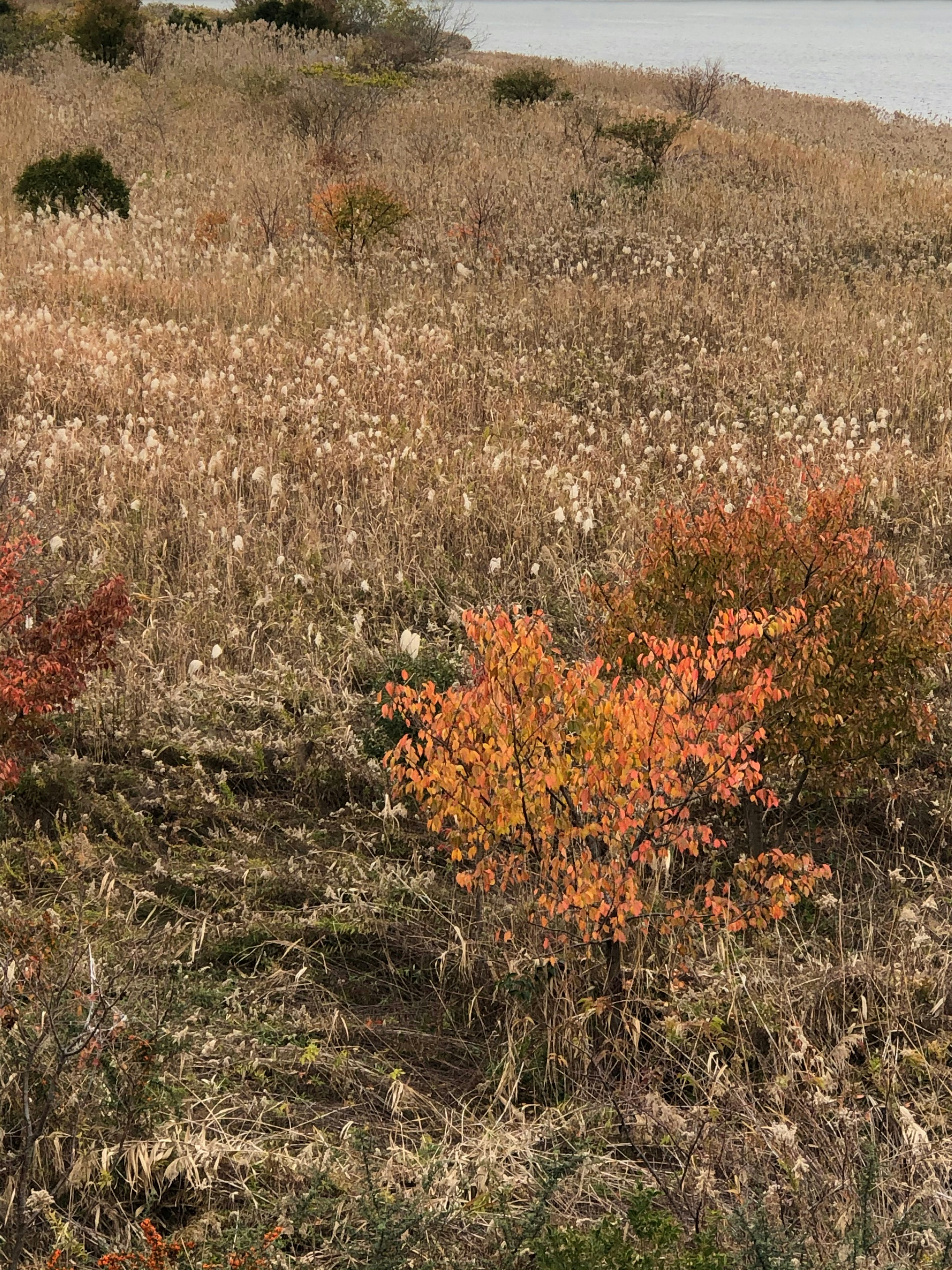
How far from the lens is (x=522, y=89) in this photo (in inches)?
846

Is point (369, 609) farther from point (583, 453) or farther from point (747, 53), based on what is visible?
point (747, 53)

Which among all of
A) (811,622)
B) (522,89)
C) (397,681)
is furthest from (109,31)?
(811,622)

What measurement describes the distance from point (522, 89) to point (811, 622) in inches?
800

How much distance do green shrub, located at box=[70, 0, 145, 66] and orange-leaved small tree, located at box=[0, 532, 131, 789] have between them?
21.2 metres

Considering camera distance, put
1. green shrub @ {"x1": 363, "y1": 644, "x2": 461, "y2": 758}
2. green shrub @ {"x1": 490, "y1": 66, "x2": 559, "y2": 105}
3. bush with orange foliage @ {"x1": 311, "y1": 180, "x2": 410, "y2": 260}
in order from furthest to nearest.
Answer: green shrub @ {"x1": 490, "y1": 66, "x2": 559, "y2": 105} → bush with orange foliage @ {"x1": 311, "y1": 180, "x2": 410, "y2": 260} → green shrub @ {"x1": 363, "y1": 644, "x2": 461, "y2": 758}

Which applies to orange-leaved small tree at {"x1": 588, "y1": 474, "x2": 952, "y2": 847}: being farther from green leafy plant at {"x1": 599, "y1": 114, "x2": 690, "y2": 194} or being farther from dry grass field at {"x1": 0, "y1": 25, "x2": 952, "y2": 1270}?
green leafy plant at {"x1": 599, "y1": 114, "x2": 690, "y2": 194}

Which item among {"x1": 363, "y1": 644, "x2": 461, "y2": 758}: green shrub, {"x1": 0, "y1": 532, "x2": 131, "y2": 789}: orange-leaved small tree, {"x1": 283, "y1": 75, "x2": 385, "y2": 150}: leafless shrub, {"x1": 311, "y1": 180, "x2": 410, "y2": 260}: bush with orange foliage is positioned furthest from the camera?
{"x1": 283, "y1": 75, "x2": 385, "y2": 150}: leafless shrub

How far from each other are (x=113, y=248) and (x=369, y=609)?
7.22 metres

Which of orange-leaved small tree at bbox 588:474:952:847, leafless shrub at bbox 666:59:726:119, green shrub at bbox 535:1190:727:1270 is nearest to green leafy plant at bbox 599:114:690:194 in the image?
leafless shrub at bbox 666:59:726:119

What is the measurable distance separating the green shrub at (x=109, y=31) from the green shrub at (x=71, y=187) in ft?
35.7

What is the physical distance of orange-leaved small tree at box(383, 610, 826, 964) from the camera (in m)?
3.39

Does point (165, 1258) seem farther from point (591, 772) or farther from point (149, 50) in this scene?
point (149, 50)

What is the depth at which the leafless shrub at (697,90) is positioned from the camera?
24.1 meters

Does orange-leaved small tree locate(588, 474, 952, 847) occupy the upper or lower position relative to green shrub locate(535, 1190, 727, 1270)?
upper
